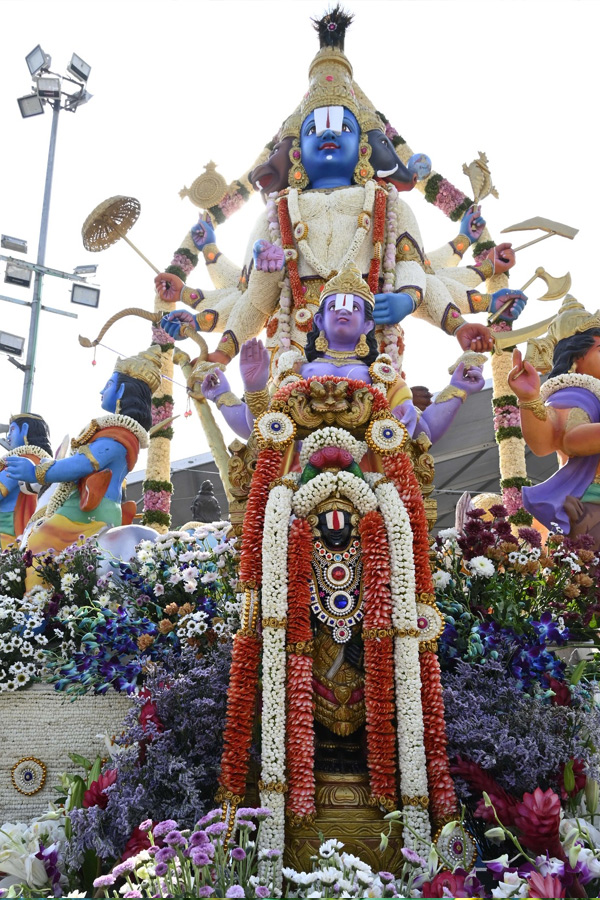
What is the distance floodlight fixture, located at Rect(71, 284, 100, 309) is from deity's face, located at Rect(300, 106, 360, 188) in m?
3.70

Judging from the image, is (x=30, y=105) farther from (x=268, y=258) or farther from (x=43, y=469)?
(x=43, y=469)

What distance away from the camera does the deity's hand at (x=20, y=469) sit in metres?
5.89

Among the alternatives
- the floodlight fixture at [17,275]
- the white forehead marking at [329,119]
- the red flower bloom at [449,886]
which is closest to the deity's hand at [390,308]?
the white forehead marking at [329,119]

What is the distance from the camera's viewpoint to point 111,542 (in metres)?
5.35

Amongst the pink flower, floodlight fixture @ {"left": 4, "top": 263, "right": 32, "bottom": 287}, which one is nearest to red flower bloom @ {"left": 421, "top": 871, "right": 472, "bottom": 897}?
the pink flower

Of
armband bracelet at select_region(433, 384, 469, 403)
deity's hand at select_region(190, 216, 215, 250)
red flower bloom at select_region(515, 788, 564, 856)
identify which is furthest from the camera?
deity's hand at select_region(190, 216, 215, 250)

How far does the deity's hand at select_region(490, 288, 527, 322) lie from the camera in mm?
6645

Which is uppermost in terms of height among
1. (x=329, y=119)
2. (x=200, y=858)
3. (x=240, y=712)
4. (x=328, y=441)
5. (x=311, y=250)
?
(x=329, y=119)

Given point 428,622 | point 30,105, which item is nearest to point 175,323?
point 428,622

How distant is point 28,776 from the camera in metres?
3.88

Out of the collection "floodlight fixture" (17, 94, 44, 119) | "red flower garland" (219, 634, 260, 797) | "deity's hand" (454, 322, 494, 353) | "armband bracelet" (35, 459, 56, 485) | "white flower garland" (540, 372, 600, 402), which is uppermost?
"floodlight fixture" (17, 94, 44, 119)

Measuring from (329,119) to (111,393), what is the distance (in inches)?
113

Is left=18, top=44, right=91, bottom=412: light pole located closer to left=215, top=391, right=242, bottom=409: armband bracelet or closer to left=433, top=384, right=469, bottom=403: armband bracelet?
left=215, top=391, right=242, bottom=409: armband bracelet

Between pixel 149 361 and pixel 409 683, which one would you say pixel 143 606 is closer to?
pixel 409 683
